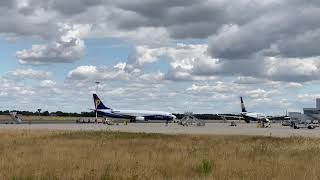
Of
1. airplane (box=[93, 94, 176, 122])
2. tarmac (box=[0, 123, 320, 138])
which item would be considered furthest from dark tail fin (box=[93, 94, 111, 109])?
tarmac (box=[0, 123, 320, 138])

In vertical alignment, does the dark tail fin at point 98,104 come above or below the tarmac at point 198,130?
above

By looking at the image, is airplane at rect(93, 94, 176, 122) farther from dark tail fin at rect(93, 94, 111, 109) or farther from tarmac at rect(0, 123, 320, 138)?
tarmac at rect(0, 123, 320, 138)

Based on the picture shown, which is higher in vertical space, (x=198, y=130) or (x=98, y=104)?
(x=98, y=104)

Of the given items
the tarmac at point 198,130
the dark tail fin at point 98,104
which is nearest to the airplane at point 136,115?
the dark tail fin at point 98,104

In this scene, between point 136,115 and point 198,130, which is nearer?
point 198,130

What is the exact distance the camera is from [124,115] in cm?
14225

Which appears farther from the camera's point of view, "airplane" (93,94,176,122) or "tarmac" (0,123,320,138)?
"airplane" (93,94,176,122)

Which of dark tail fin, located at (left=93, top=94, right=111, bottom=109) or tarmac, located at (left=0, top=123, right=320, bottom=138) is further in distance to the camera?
dark tail fin, located at (left=93, top=94, right=111, bottom=109)

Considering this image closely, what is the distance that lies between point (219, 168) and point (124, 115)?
411 feet

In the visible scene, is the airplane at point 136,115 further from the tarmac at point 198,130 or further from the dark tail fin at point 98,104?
the tarmac at point 198,130

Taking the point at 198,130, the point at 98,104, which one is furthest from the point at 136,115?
the point at 198,130

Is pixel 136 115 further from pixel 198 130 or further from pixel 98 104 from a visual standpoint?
pixel 198 130

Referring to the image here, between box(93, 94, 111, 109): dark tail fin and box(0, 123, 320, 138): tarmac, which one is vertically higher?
box(93, 94, 111, 109): dark tail fin

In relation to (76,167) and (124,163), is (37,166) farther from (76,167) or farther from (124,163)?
(124,163)
